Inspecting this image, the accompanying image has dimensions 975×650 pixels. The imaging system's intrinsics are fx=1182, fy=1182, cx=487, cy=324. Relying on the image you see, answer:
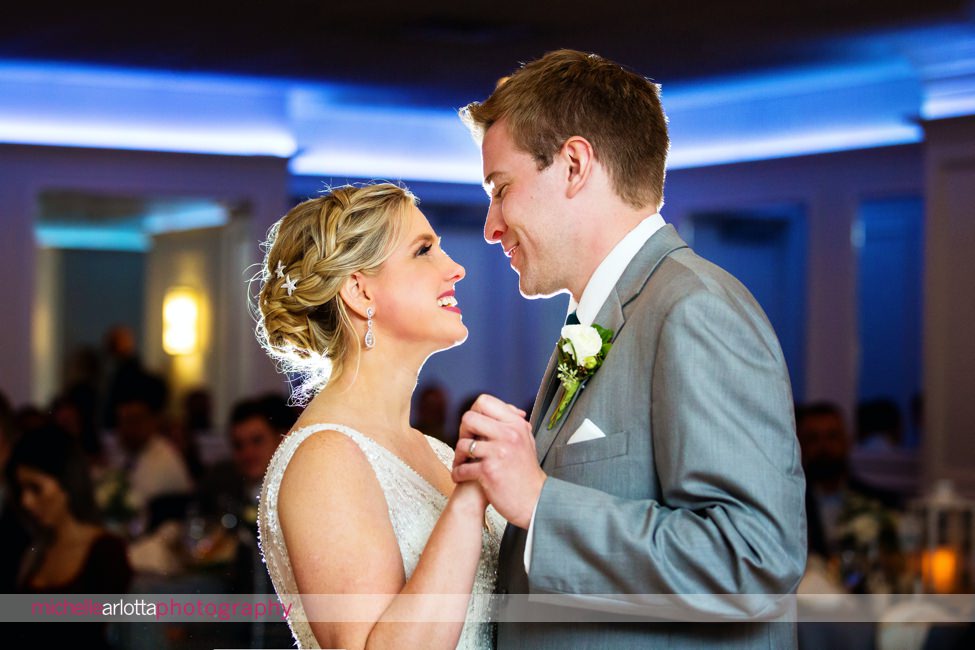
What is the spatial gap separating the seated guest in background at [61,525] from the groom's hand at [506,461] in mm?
2194

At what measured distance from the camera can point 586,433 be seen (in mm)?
1762

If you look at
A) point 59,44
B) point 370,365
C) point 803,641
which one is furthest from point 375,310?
point 59,44

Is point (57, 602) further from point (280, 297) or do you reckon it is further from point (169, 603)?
point (280, 297)

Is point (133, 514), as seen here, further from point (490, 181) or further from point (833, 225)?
point (833, 225)

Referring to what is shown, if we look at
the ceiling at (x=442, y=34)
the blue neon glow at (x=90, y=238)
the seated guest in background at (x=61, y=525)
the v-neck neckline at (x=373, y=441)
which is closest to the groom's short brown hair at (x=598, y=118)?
the v-neck neckline at (x=373, y=441)

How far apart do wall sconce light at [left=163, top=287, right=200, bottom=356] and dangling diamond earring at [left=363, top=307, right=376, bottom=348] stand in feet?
28.3

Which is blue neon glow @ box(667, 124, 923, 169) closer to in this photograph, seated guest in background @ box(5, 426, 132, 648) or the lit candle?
the lit candle

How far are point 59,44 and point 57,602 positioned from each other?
3.81 meters

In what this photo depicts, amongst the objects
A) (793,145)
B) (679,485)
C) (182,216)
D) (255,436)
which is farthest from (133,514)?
(182,216)

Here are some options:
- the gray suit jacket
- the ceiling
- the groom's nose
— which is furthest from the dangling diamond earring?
the ceiling

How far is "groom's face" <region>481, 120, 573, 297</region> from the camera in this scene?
191cm

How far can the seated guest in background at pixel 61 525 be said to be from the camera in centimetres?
384

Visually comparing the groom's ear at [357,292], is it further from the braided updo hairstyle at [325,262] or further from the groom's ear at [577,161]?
the groom's ear at [577,161]

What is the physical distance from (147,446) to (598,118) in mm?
5380
